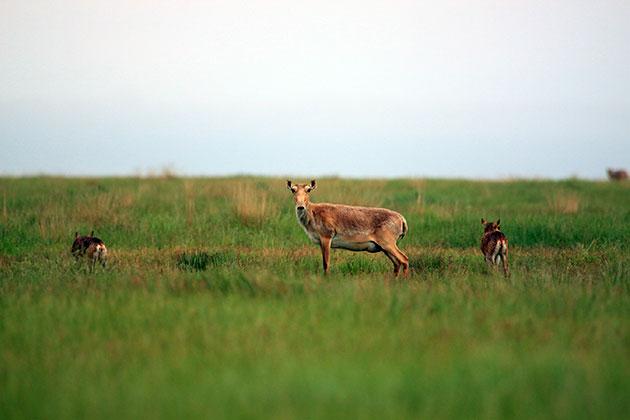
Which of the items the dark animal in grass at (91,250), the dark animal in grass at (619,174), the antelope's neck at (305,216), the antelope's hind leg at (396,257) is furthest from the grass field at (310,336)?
the dark animal in grass at (619,174)

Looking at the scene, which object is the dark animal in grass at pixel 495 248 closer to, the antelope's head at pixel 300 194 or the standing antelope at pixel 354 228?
the standing antelope at pixel 354 228

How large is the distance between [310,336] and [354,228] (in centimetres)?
582

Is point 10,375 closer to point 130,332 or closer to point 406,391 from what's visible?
point 130,332

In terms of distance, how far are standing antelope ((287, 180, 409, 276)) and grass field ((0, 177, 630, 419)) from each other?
46 cm

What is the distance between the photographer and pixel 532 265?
13.3 m

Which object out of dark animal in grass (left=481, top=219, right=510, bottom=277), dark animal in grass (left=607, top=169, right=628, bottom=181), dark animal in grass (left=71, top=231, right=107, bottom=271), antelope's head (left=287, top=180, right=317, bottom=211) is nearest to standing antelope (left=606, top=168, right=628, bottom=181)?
dark animal in grass (left=607, top=169, right=628, bottom=181)

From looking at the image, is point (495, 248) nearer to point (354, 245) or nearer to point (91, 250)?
point (354, 245)

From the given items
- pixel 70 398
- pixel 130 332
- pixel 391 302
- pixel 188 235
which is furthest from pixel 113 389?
pixel 188 235

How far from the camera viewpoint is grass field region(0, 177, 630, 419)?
194 inches

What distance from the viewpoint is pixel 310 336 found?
6676mm

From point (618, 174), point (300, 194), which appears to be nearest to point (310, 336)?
point (300, 194)

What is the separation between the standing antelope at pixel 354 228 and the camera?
40.3ft

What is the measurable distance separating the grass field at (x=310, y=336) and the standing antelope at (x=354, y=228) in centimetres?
46

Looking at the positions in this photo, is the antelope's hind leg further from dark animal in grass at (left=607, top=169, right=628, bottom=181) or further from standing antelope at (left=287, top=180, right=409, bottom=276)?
dark animal in grass at (left=607, top=169, right=628, bottom=181)
